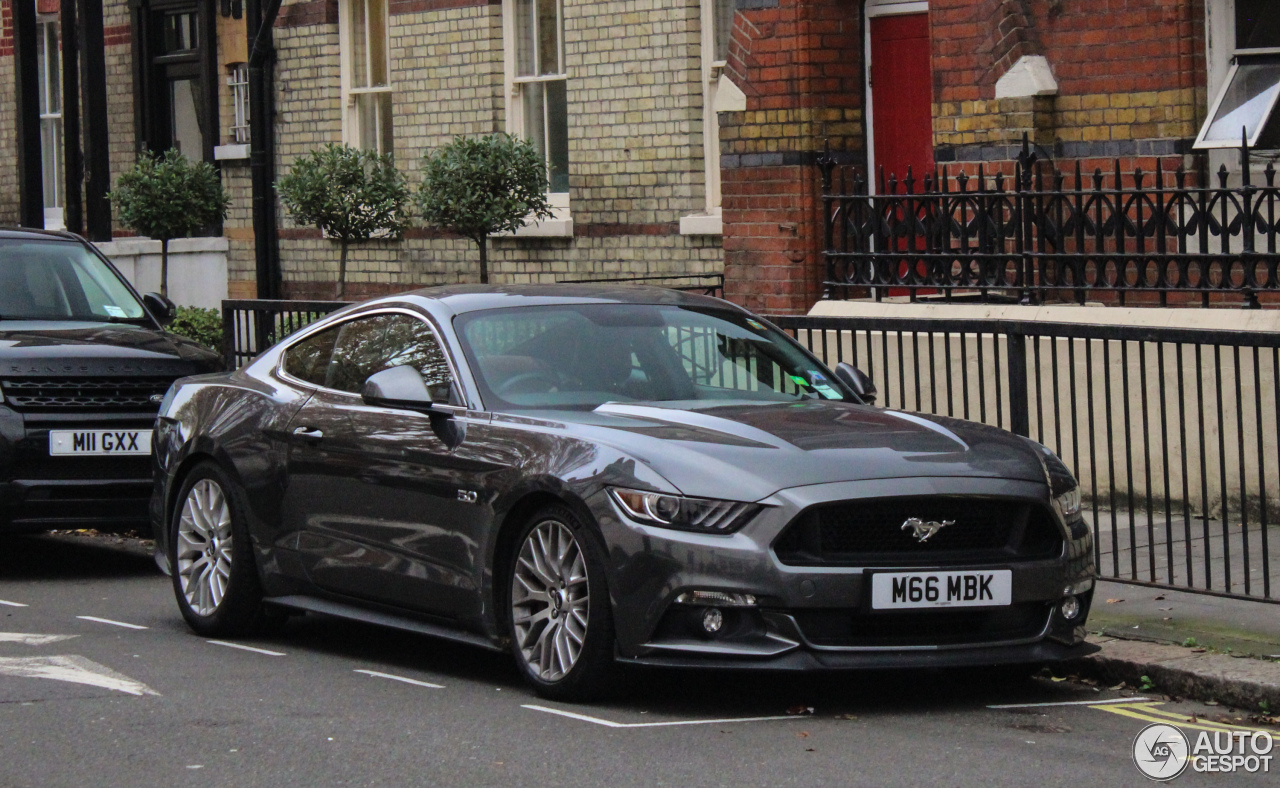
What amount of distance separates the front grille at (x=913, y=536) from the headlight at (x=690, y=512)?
6.2 inches

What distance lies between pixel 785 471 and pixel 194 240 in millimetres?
17321

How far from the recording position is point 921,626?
6.80m

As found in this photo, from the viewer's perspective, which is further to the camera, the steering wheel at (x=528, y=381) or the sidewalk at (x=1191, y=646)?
the steering wheel at (x=528, y=381)

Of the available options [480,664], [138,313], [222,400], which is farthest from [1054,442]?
[138,313]

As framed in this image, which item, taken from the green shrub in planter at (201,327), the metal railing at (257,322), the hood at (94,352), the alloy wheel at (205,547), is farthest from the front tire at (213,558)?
the green shrub in planter at (201,327)

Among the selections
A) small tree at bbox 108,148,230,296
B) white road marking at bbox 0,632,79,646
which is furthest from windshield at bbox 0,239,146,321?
small tree at bbox 108,148,230,296

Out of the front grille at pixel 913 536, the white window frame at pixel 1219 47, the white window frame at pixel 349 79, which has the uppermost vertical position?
the white window frame at pixel 349 79

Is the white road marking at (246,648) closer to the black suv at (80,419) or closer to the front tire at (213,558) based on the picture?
the front tire at (213,558)

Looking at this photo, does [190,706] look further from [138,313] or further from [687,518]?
[138,313]

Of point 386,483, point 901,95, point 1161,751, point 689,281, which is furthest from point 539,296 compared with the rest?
point 689,281

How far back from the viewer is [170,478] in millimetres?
9117

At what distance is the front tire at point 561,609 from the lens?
6.77 m

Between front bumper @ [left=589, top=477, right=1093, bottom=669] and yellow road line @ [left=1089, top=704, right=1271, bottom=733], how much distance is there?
1.56 feet

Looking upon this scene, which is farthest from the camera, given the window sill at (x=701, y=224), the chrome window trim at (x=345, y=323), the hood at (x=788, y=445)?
the window sill at (x=701, y=224)
